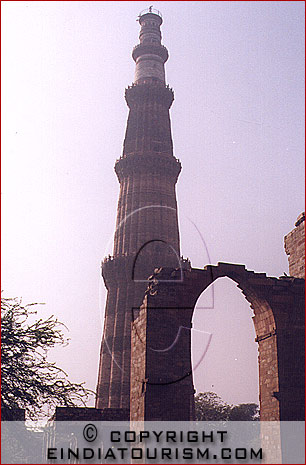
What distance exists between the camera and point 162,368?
39.4 feet

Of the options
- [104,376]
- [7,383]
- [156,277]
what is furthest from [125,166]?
[7,383]

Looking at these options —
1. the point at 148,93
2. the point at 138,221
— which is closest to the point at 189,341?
the point at 138,221

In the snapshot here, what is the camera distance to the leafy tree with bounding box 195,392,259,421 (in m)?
42.1

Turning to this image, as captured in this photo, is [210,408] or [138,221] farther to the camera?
[210,408]

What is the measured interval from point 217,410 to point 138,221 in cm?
2202

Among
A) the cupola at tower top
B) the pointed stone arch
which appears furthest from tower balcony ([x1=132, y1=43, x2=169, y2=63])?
the pointed stone arch

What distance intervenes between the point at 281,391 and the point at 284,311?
2.08 meters

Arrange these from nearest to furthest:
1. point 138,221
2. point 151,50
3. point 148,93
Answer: point 138,221
point 148,93
point 151,50

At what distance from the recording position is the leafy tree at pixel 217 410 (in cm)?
4206

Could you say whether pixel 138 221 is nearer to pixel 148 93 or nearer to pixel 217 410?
pixel 148 93

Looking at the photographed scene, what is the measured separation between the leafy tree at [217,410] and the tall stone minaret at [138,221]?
55.4ft

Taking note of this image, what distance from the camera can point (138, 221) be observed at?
1182 inches

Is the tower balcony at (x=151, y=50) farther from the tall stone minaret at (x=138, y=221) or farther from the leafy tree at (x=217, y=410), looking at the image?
the leafy tree at (x=217, y=410)

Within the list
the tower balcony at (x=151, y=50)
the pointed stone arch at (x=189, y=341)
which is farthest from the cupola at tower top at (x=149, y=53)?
the pointed stone arch at (x=189, y=341)
